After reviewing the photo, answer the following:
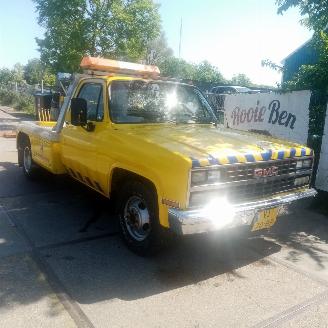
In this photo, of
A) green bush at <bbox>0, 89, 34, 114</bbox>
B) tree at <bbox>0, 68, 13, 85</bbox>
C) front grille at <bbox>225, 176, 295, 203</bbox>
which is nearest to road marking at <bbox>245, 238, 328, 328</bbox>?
front grille at <bbox>225, 176, 295, 203</bbox>

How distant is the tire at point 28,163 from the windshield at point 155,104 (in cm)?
317

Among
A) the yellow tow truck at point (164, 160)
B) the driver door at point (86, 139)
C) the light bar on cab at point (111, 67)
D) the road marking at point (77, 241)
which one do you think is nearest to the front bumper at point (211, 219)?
the yellow tow truck at point (164, 160)

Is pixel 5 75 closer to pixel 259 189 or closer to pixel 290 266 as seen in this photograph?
pixel 259 189

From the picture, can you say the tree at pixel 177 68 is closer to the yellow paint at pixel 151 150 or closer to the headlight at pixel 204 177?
the yellow paint at pixel 151 150

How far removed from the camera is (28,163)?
730 centimetres

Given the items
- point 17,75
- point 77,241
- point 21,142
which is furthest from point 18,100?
point 17,75

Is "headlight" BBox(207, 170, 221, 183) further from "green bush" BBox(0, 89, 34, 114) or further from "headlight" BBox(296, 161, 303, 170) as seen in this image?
"green bush" BBox(0, 89, 34, 114)

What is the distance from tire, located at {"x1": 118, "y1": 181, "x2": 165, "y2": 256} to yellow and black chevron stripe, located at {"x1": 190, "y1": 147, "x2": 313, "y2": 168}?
68 cm

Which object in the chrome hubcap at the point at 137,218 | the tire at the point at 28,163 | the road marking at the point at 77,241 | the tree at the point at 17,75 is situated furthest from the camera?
the tree at the point at 17,75

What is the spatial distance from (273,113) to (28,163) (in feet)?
16.3

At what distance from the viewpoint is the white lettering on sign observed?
6.61 m

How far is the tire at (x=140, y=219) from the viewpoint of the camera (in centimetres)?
384

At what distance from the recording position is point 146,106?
15.8 feet

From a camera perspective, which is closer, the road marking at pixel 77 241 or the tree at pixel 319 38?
the road marking at pixel 77 241
